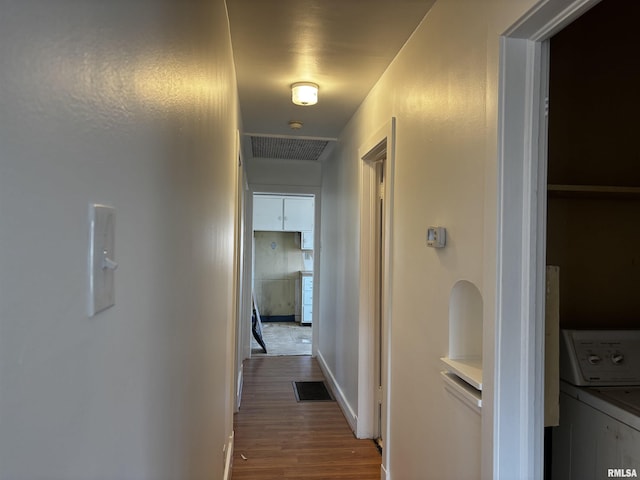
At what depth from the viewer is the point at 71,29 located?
41cm

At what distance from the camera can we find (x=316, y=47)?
209cm

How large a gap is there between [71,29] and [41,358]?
1.06 feet

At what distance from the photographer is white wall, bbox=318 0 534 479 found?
1.24m

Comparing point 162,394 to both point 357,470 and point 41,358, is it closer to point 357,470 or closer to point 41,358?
point 41,358

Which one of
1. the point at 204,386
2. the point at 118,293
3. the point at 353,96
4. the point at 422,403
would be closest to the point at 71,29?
the point at 118,293

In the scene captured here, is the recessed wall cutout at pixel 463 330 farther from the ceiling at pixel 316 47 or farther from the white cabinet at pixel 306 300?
the white cabinet at pixel 306 300

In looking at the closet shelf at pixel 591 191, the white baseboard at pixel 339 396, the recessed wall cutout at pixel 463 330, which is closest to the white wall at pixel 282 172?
the white baseboard at pixel 339 396

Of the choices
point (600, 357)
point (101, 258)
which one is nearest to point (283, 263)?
point (600, 357)

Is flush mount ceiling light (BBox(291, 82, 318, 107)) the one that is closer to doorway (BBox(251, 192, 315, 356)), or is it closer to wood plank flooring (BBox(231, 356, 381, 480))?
wood plank flooring (BBox(231, 356, 381, 480))

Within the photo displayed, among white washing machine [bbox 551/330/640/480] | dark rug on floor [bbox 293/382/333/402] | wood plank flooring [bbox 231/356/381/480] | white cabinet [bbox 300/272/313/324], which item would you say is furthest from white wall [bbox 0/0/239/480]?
white cabinet [bbox 300/272/313/324]

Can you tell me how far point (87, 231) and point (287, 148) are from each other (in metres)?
4.03

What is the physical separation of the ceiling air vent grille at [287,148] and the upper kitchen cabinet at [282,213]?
209cm

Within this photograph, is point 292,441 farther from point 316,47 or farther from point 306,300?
point 306,300

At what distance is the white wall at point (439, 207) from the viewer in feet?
4.06
